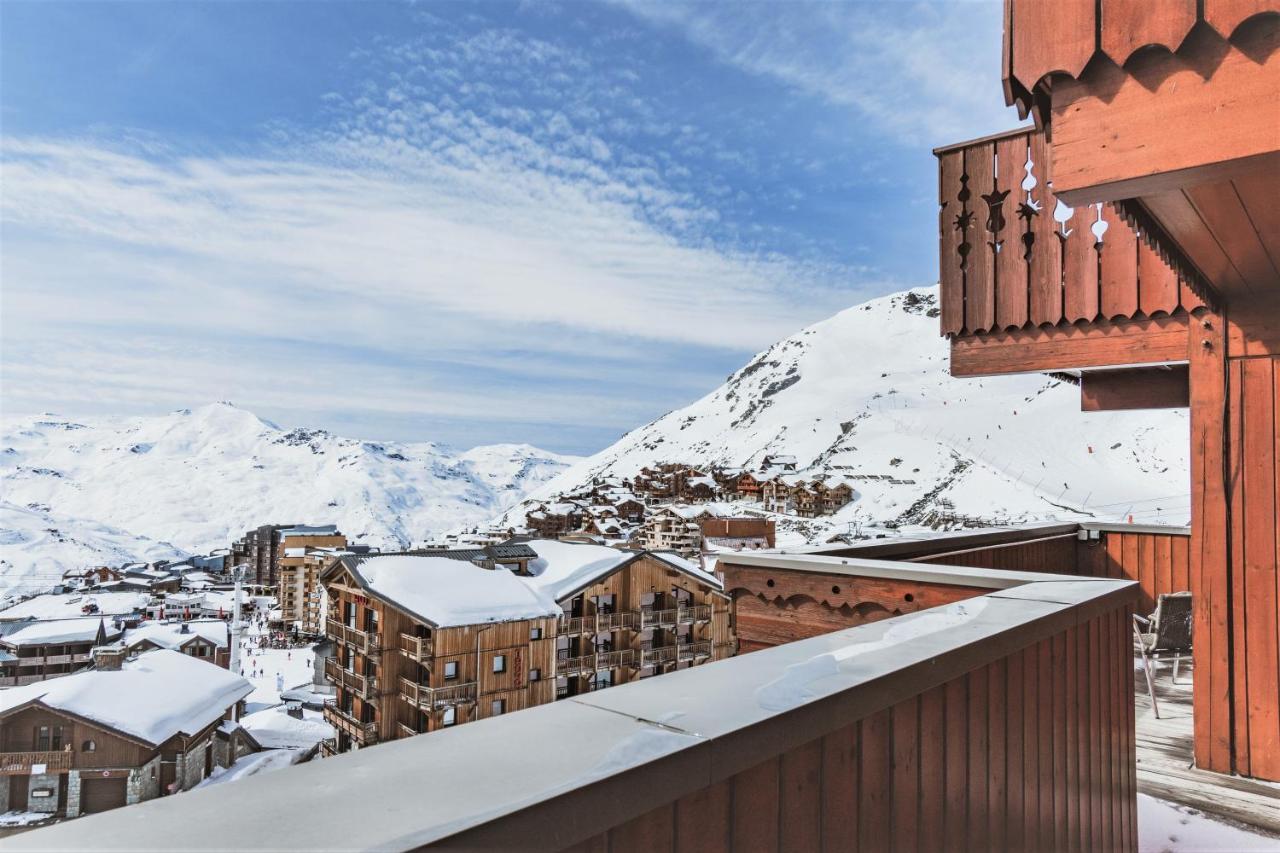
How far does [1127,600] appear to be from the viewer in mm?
2680

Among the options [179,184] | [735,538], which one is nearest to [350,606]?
[179,184]

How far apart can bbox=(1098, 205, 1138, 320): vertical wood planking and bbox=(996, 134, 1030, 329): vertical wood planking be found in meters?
0.41

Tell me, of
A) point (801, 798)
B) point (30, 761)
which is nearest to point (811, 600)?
point (801, 798)

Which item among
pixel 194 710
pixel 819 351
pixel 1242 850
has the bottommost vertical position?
pixel 194 710

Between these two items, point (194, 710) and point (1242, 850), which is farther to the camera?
point (194, 710)

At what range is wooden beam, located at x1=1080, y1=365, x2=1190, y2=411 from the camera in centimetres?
456

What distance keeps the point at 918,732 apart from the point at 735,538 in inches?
1765

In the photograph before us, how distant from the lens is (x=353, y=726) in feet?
56.6

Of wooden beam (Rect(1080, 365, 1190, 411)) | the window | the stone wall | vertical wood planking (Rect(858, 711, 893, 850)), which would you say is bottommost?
the stone wall

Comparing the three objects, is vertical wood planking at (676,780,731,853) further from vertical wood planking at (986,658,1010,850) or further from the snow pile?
the snow pile

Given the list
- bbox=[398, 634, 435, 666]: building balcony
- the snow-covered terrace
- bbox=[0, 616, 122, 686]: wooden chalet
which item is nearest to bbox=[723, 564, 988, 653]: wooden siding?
the snow-covered terrace

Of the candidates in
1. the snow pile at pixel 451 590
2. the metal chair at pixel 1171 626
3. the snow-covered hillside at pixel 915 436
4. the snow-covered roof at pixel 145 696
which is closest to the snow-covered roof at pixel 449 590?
the snow pile at pixel 451 590

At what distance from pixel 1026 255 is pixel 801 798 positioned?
4.12 meters

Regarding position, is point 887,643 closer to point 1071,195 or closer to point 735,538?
point 1071,195
